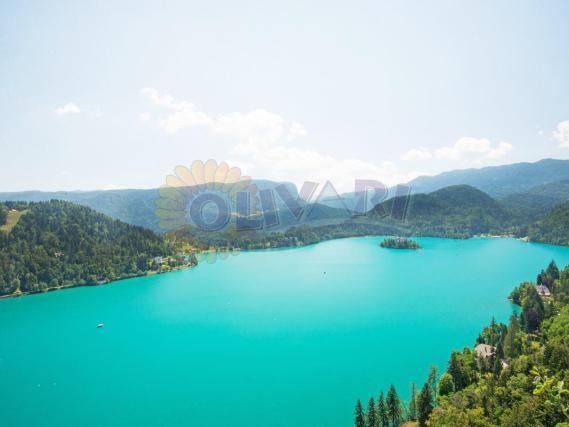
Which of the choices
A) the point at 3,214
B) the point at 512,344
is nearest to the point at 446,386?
the point at 512,344

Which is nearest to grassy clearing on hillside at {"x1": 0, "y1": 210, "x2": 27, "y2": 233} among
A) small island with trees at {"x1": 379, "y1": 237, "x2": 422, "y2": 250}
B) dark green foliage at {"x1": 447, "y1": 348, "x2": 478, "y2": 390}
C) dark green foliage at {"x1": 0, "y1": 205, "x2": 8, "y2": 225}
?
dark green foliage at {"x1": 0, "y1": 205, "x2": 8, "y2": 225}

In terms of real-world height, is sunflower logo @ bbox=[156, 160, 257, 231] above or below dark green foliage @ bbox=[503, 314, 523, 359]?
above

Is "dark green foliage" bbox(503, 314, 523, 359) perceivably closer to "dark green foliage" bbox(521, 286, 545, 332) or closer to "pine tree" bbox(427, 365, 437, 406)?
"dark green foliage" bbox(521, 286, 545, 332)

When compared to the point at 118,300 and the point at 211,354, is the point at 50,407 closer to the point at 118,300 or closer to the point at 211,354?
the point at 211,354

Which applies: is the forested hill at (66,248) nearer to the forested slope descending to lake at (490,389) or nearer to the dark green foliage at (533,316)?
the forested slope descending to lake at (490,389)

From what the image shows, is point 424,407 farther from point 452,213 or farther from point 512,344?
point 452,213
